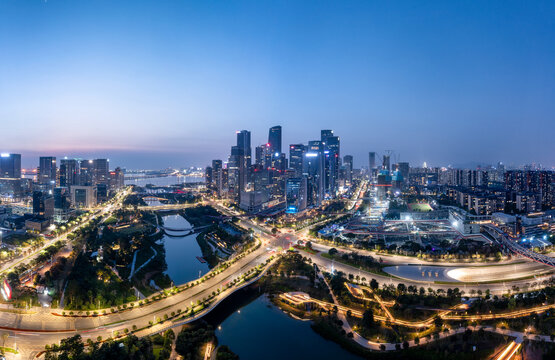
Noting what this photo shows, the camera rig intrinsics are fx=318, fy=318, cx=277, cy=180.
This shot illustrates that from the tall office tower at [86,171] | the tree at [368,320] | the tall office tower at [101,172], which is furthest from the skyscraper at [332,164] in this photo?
the tall office tower at [86,171]

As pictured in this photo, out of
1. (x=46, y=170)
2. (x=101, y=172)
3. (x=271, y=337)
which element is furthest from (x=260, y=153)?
(x=271, y=337)

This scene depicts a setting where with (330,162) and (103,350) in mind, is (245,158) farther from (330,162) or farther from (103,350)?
(103,350)

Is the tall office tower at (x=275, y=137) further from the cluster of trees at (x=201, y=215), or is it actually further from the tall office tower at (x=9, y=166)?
the tall office tower at (x=9, y=166)

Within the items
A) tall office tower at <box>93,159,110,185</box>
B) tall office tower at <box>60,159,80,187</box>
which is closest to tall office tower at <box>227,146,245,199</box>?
tall office tower at <box>93,159,110,185</box>

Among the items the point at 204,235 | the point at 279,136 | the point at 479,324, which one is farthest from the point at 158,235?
the point at 279,136

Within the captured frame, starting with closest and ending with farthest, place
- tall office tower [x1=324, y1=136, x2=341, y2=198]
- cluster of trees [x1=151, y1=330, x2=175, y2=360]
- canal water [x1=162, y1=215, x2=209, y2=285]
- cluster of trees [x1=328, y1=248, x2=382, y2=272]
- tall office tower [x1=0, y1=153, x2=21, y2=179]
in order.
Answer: cluster of trees [x1=151, y1=330, x2=175, y2=360] < cluster of trees [x1=328, y1=248, x2=382, y2=272] < canal water [x1=162, y1=215, x2=209, y2=285] < tall office tower [x1=324, y1=136, x2=341, y2=198] < tall office tower [x1=0, y1=153, x2=21, y2=179]

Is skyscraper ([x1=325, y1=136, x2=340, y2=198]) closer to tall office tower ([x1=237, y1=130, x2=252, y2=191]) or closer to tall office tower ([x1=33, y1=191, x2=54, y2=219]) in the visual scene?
tall office tower ([x1=237, y1=130, x2=252, y2=191])
